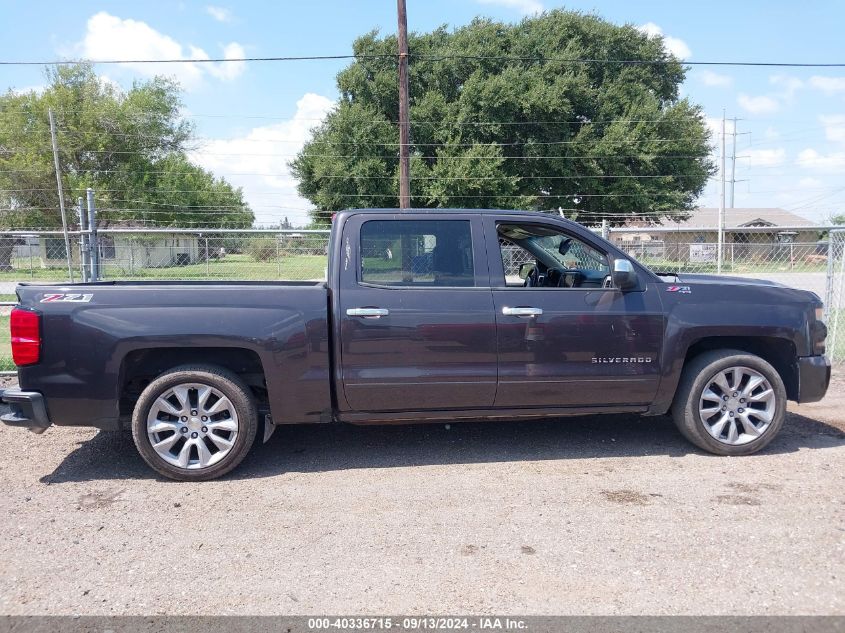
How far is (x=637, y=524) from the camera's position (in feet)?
12.4

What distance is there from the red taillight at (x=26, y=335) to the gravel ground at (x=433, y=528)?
0.93 metres

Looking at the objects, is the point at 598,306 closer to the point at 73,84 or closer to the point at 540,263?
the point at 540,263

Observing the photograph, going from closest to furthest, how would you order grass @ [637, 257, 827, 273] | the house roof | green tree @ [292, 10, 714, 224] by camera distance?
grass @ [637, 257, 827, 273]
green tree @ [292, 10, 714, 224]
the house roof

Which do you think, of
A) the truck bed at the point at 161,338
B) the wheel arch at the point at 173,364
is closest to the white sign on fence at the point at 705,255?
the truck bed at the point at 161,338

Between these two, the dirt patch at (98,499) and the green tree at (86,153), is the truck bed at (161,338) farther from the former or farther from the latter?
the green tree at (86,153)

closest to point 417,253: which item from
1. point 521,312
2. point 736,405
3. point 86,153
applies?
point 521,312

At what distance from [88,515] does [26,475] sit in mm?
1074

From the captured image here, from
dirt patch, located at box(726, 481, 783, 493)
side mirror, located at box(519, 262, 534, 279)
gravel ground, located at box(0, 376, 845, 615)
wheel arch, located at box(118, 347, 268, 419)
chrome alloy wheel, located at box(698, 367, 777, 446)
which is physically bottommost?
dirt patch, located at box(726, 481, 783, 493)

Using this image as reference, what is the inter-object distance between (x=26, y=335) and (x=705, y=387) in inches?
195

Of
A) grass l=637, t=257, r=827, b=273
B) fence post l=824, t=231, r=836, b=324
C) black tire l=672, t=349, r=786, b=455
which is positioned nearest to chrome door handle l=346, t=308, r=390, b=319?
black tire l=672, t=349, r=786, b=455

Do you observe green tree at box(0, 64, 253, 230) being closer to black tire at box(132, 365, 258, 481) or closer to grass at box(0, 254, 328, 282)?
grass at box(0, 254, 328, 282)

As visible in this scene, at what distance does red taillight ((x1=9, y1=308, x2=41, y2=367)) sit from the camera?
430cm

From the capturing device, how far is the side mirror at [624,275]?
184 inches

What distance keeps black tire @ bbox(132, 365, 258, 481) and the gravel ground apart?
4.7 inches
